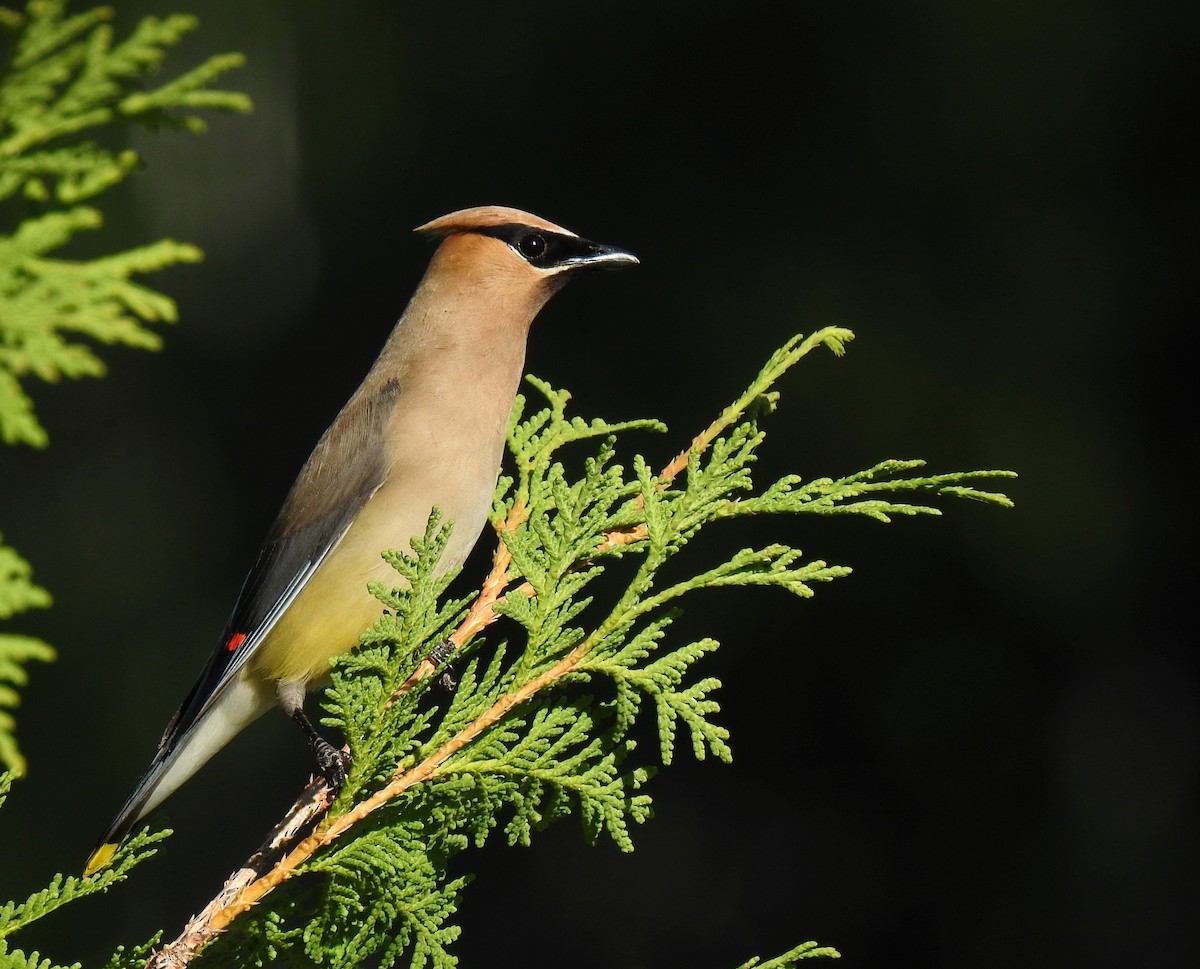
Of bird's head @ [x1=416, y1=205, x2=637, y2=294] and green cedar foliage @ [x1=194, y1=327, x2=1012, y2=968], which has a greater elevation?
bird's head @ [x1=416, y1=205, x2=637, y2=294]

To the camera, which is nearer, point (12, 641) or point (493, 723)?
point (12, 641)

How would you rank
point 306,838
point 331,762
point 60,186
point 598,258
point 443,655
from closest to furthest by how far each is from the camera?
point 60,186, point 306,838, point 331,762, point 443,655, point 598,258

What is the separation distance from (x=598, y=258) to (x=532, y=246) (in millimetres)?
155

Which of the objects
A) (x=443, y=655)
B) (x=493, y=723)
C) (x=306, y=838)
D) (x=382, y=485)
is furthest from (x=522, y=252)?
(x=306, y=838)

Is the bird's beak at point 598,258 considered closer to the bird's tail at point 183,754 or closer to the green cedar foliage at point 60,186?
the bird's tail at point 183,754

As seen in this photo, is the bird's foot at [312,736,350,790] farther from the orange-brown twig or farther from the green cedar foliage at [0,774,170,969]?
the green cedar foliage at [0,774,170,969]

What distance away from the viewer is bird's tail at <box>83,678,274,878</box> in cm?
268

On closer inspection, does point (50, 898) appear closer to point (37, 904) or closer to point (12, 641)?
point (37, 904)

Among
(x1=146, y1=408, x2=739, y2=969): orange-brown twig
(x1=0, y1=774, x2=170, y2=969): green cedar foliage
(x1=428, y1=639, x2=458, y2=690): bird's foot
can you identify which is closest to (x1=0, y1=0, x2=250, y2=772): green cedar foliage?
(x1=0, y1=774, x2=170, y2=969): green cedar foliage

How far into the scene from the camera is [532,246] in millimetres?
3150

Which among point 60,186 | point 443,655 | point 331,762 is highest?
point 60,186

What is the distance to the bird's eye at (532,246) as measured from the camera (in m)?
3.15

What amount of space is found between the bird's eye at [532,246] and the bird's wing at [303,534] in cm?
40

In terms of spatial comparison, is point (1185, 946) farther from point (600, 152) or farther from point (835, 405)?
point (600, 152)
